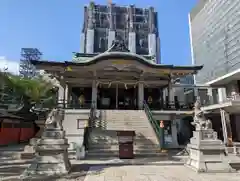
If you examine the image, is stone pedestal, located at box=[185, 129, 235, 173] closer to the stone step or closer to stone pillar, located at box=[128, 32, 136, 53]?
the stone step

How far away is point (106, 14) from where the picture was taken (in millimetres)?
62094

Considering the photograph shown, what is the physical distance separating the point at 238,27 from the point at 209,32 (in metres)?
10.4

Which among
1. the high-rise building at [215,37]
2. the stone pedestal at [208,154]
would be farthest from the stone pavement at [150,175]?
the high-rise building at [215,37]

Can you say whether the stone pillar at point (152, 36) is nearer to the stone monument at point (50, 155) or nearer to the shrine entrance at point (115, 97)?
the shrine entrance at point (115, 97)

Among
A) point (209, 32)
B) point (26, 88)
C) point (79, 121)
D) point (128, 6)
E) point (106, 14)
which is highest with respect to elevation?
point (128, 6)

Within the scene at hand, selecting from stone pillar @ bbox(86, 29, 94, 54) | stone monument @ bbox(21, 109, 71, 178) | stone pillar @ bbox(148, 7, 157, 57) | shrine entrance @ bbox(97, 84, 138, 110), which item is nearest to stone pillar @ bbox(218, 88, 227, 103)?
shrine entrance @ bbox(97, 84, 138, 110)

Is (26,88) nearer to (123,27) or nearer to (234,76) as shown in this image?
(234,76)

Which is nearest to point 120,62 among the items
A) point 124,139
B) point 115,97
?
point 115,97

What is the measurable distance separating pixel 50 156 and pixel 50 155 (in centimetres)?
3

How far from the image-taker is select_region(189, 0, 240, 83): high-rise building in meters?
28.7

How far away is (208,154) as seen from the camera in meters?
7.00

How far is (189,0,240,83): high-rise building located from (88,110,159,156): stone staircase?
2176 centimetres

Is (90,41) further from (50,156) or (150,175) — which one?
(150,175)

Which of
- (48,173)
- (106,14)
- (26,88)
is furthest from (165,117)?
(106,14)
